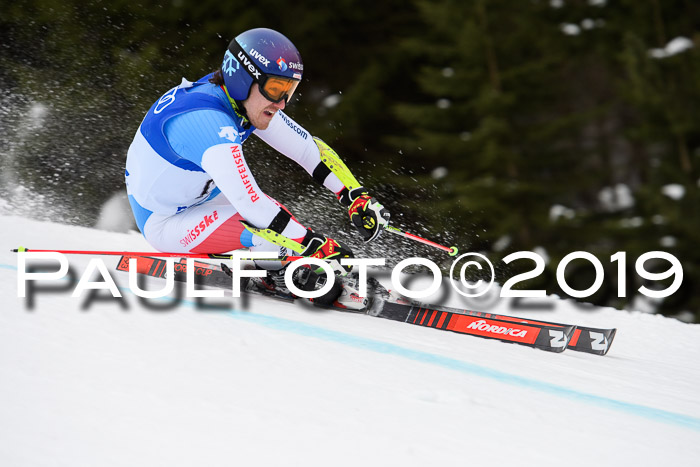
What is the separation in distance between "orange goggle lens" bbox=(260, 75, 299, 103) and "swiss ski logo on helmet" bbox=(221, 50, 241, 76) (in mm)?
172

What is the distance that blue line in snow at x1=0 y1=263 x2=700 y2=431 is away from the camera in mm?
2611

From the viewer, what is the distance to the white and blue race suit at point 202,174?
3.44 m

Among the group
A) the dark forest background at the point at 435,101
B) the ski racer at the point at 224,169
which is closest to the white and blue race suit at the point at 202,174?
the ski racer at the point at 224,169

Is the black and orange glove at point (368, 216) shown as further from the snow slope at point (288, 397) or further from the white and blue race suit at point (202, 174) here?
the snow slope at point (288, 397)

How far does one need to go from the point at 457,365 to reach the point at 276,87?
1.67 m

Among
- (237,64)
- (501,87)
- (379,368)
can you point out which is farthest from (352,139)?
(379,368)

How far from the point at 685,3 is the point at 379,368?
1351 cm

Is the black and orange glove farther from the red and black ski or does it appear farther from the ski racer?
the red and black ski

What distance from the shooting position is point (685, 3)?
13531 mm

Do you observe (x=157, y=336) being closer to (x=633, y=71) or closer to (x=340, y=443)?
Result: (x=340, y=443)

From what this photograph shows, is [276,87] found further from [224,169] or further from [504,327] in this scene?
[504,327]

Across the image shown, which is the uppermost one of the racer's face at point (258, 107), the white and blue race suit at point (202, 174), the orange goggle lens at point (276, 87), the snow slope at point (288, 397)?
the orange goggle lens at point (276, 87)

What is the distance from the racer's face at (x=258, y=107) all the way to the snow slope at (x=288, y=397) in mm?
1051

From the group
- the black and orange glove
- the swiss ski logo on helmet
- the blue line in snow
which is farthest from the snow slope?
the swiss ski logo on helmet
